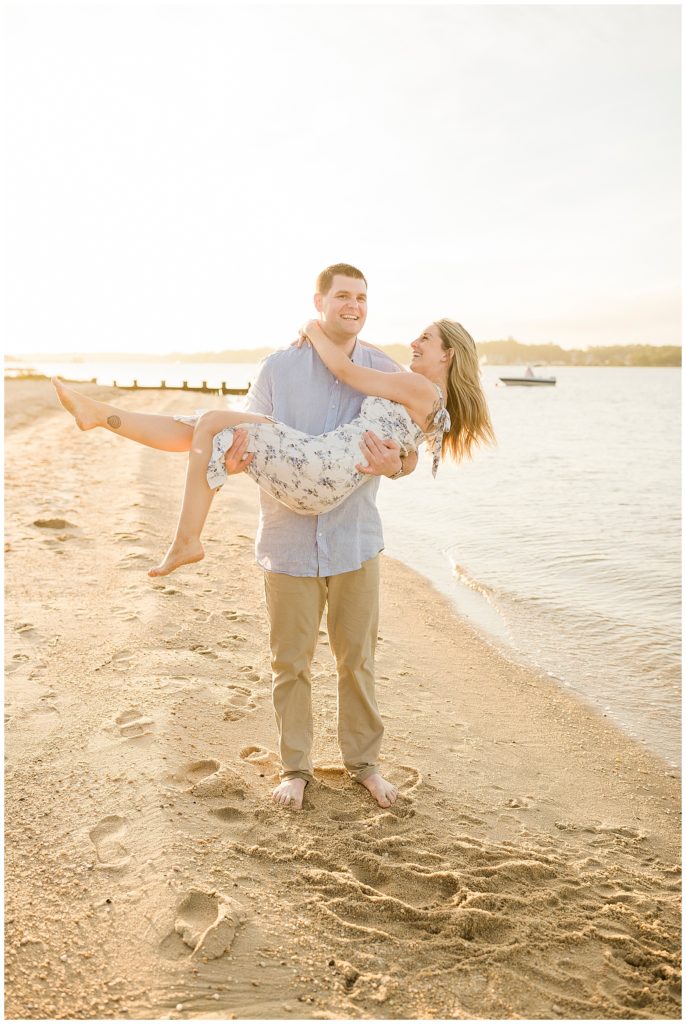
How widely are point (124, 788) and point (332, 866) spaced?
1.03 metres

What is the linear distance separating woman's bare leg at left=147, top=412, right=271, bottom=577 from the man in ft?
0.35

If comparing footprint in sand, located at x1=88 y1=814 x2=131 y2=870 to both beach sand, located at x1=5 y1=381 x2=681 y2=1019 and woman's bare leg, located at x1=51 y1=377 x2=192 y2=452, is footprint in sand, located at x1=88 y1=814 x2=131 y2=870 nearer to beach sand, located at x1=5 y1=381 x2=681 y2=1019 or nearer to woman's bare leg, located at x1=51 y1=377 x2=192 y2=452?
beach sand, located at x1=5 y1=381 x2=681 y2=1019

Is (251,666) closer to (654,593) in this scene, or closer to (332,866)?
(332,866)

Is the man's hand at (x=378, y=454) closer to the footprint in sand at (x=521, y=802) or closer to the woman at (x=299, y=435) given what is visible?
the woman at (x=299, y=435)

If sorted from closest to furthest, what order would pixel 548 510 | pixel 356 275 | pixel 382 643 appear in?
1. pixel 356 275
2. pixel 382 643
3. pixel 548 510

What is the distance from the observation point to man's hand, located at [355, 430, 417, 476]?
3.46 metres

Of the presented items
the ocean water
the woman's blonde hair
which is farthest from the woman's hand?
the ocean water

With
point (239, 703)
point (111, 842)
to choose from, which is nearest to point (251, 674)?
point (239, 703)

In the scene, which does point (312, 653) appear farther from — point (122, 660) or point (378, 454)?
point (122, 660)

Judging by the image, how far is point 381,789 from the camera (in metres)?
3.82

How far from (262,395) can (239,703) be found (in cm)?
195

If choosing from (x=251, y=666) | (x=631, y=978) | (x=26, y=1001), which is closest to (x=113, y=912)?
(x=26, y=1001)

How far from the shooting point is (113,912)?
2840 millimetres

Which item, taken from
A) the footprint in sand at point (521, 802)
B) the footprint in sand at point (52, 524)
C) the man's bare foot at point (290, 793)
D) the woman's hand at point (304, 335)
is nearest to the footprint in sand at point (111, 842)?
the man's bare foot at point (290, 793)
